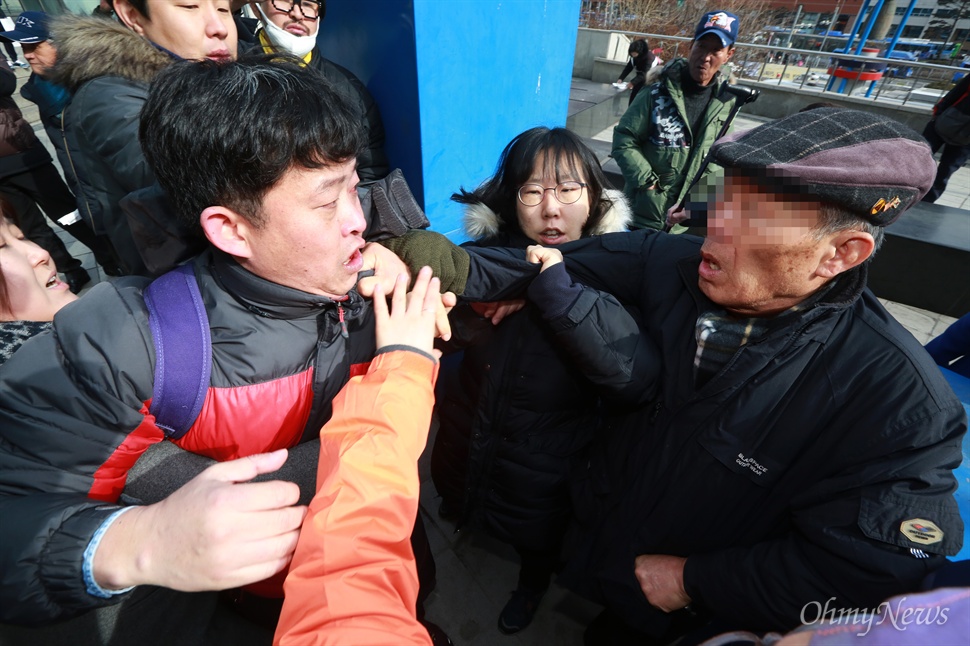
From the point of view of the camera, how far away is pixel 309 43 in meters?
2.71

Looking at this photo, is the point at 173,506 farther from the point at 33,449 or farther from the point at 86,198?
the point at 86,198

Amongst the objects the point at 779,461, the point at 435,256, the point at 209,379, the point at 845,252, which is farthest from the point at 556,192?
the point at 209,379

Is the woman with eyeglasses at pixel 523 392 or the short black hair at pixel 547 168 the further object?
the short black hair at pixel 547 168

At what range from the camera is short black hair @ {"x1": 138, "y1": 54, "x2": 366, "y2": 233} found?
1095 mm

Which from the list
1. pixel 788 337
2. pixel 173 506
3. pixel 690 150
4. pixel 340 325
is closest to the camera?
pixel 173 506

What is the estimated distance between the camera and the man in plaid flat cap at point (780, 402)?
3.58 feet

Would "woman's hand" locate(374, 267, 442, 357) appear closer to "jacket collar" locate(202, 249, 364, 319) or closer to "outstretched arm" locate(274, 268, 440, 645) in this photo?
"outstretched arm" locate(274, 268, 440, 645)

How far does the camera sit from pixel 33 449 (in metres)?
1.01

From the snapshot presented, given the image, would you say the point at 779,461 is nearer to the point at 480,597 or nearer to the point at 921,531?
the point at 921,531

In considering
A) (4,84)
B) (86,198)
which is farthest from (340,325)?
(4,84)

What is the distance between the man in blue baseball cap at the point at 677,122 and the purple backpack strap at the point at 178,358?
12.1 feet

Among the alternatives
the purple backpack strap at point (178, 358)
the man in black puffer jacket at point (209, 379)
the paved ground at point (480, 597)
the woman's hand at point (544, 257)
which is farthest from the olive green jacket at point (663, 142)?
the purple backpack strap at point (178, 358)

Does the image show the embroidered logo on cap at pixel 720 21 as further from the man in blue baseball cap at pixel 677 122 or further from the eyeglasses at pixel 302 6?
the eyeglasses at pixel 302 6

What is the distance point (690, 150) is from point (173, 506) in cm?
427
